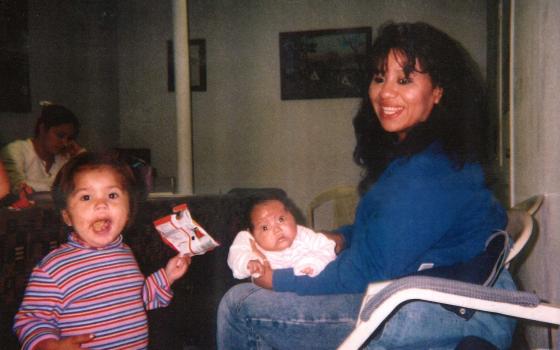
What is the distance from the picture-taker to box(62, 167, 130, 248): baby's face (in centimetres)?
98

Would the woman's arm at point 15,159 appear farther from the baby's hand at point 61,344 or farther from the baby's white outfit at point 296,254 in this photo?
the baby's hand at point 61,344

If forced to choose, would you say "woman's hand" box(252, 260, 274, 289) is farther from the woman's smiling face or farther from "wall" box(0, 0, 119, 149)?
"wall" box(0, 0, 119, 149)

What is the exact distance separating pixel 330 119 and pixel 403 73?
2.53 metres

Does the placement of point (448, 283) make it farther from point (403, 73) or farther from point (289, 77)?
point (289, 77)

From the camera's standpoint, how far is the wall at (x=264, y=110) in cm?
355

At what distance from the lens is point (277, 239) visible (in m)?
1.37

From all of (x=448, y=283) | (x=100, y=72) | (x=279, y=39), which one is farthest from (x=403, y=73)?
(x=100, y=72)

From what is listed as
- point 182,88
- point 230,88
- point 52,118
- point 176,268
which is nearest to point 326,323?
point 176,268

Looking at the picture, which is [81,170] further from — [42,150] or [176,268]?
[42,150]

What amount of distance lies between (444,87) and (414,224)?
1.31ft

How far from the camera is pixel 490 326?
844 mm

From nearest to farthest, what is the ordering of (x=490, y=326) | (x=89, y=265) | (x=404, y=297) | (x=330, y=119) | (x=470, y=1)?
(x=404, y=297)
(x=490, y=326)
(x=89, y=265)
(x=470, y=1)
(x=330, y=119)

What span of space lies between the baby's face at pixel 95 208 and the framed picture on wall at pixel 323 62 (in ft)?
8.73

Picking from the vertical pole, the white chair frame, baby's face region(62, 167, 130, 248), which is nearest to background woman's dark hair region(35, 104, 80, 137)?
the vertical pole
